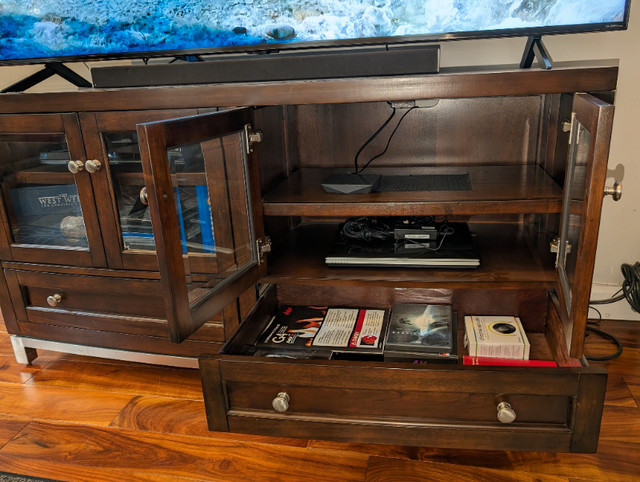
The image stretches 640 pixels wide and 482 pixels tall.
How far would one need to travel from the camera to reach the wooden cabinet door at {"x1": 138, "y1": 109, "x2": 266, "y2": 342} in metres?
0.82

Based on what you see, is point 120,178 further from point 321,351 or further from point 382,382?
point 382,382

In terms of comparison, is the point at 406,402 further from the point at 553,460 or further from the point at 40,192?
the point at 40,192

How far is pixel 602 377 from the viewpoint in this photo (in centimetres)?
82

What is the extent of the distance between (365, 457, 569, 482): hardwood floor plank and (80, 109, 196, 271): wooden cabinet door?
691 millimetres

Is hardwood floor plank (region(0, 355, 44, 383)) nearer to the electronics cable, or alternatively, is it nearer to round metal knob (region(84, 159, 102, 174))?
round metal knob (region(84, 159, 102, 174))

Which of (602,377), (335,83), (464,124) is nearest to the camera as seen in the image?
(602,377)

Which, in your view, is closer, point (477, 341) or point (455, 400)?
point (455, 400)

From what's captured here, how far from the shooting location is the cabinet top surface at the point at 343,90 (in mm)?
968

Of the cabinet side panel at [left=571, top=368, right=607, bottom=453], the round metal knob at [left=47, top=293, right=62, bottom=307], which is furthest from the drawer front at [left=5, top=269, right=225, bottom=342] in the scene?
the cabinet side panel at [left=571, top=368, right=607, bottom=453]

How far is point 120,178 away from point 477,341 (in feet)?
2.94

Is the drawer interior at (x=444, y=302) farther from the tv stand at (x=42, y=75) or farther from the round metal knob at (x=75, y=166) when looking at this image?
the tv stand at (x=42, y=75)

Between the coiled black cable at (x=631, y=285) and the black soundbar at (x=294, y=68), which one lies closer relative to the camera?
the black soundbar at (x=294, y=68)

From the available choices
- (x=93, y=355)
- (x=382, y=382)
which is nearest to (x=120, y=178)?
(x=93, y=355)

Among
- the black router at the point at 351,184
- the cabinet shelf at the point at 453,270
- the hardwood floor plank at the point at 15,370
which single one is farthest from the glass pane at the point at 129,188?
the hardwood floor plank at the point at 15,370
